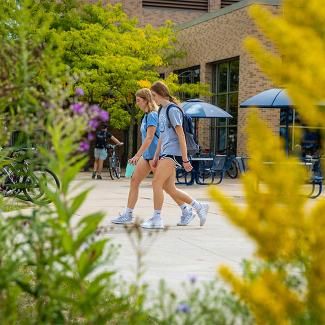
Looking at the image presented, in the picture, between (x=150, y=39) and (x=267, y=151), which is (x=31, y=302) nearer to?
(x=267, y=151)

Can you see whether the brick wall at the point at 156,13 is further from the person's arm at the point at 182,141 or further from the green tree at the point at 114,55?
the person's arm at the point at 182,141

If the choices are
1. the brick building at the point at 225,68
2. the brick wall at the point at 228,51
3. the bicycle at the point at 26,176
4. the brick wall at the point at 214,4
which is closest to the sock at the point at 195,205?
the bicycle at the point at 26,176

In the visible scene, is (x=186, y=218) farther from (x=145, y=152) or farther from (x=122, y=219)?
(x=145, y=152)

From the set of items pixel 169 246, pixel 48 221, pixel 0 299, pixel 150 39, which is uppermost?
pixel 150 39

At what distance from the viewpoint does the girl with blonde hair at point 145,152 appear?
10.2m

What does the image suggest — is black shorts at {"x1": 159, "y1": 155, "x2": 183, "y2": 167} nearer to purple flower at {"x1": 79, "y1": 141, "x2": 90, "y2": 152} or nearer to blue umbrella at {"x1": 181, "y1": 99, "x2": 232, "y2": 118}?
purple flower at {"x1": 79, "y1": 141, "x2": 90, "y2": 152}

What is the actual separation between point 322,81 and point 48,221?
101cm

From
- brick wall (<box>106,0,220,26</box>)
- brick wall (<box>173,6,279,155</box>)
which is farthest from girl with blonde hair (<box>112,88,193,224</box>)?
brick wall (<box>106,0,220,26</box>)

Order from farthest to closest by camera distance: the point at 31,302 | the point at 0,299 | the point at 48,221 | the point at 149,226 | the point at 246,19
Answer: the point at 246,19
the point at 149,226
the point at 31,302
the point at 0,299
the point at 48,221

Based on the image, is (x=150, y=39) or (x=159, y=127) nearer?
(x=159, y=127)

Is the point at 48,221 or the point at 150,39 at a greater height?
the point at 150,39

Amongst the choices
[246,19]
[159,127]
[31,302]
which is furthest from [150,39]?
[31,302]

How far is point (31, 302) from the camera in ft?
16.7

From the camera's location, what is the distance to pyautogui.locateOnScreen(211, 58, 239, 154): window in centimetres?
3033
